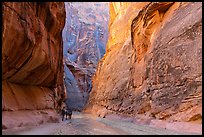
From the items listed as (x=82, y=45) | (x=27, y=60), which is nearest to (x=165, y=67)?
(x=27, y=60)

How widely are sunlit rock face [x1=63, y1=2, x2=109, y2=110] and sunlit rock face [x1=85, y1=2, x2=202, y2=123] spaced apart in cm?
3557

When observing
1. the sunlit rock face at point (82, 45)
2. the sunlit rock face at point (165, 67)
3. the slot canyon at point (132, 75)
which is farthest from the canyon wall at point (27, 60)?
the sunlit rock face at point (82, 45)

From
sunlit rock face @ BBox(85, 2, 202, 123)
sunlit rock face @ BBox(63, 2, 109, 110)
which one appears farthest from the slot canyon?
sunlit rock face @ BBox(63, 2, 109, 110)

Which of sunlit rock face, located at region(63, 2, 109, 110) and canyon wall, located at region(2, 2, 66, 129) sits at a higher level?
sunlit rock face, located at region(63, 2, 109, 110)

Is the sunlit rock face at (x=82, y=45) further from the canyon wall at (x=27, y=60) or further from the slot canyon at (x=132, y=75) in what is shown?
the canyon wall at (x=27, y=60)

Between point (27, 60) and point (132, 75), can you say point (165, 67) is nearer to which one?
point (132, 75)

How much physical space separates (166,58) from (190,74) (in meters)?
2.70

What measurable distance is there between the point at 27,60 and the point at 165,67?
8.18 metres

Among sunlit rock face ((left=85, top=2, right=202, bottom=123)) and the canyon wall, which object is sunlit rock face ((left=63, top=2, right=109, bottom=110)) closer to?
sunlit rock face ((left=85, top=2, right=202, bottom=123))

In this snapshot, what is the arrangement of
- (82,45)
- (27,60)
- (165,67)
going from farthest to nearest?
(82,45) < (165,67) < (27,60)

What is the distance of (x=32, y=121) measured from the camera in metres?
11.6

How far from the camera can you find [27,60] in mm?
12008

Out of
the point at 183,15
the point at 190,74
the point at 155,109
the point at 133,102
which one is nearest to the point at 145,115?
the point at 155,109

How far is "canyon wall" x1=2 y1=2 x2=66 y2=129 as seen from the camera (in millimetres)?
9820
